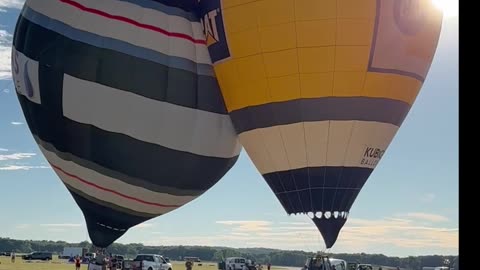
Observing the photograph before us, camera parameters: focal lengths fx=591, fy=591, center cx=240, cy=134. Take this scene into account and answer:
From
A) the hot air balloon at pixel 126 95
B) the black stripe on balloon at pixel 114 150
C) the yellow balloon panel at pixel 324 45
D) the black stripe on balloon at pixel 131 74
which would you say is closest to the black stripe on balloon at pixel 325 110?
the yellow balloon panel at pixel 324 45

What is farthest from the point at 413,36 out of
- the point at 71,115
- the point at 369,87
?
the point at 71,115

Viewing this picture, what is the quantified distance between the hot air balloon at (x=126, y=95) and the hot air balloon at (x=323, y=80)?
1.47 meters

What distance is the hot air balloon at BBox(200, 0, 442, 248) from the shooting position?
484 inches

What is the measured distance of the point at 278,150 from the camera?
1309cm

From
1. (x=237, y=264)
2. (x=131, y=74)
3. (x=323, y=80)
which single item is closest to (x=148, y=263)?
(x=237, y=264)

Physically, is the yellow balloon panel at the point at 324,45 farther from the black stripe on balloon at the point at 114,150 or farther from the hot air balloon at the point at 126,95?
the black stripe on balloon at the point at 114,150

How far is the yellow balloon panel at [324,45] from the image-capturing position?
1225cm

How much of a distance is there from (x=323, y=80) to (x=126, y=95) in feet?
15.7

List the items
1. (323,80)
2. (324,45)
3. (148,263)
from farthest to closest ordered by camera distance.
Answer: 1. (148,263)
2. (323,80)
3. (324,45)

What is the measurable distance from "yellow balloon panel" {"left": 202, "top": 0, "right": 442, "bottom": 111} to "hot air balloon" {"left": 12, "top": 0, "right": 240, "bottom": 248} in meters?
1.69

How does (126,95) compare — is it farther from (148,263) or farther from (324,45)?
(148,263)

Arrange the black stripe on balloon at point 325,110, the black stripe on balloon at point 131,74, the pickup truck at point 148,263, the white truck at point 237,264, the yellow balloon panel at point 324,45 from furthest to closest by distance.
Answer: the white truck at point 237,264
the pickup truck at point 148,263
the black stripe on balloon at point 131,74
the black stripe on balloon at point 325,110
the yellow balloon panel at point 324,45

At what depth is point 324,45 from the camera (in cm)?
1230

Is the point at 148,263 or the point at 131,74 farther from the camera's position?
the point at 148,263
